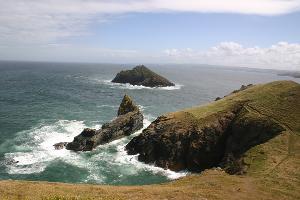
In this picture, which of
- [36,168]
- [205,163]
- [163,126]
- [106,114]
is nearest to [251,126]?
[205,163]

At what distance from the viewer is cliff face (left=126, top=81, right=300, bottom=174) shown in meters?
66.8

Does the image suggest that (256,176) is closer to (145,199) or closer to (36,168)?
(145,199)

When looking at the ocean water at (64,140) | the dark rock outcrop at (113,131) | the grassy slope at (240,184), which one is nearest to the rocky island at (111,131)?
the dark rock outcrop at (113,131)

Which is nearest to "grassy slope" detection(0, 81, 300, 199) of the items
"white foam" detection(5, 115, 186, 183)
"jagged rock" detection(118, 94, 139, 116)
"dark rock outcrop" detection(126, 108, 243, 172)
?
"dark rock outcrop" detection(126, 108, 243, 172)

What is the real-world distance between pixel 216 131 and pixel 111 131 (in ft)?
81.5

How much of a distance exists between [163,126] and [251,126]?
18.1m

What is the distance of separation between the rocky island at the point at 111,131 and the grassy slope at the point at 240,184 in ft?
101

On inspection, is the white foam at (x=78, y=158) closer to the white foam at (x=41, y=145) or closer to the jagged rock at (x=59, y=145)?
the white foam at (x=41, y=145)

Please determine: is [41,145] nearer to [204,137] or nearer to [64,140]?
[64,140]

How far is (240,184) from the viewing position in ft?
150

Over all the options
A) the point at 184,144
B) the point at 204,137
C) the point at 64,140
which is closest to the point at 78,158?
the point at 64,140

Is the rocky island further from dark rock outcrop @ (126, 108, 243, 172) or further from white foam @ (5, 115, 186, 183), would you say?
dark rock outcrop @ (126, 108, 243, 172)

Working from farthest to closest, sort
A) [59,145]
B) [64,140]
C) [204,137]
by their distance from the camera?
[64,140] < [59,145] < [204,137]

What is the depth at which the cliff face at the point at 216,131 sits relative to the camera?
219 ft
